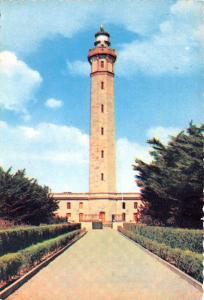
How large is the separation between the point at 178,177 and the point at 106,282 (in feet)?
36.6

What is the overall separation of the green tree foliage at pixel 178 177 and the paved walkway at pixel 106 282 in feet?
17.8

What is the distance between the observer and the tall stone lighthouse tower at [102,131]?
5884 centimetres

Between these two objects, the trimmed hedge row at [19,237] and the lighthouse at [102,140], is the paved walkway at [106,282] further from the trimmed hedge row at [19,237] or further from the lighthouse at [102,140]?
the lighthouse at [102,140]

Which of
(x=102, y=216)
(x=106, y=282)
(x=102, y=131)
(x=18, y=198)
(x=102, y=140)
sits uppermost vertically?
(x=102, y=131)

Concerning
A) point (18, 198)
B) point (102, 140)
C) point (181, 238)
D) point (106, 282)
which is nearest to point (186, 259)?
point (106, 282)

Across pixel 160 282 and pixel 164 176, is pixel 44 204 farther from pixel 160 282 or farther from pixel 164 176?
pixel 160 282

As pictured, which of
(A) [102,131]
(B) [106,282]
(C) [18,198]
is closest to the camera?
(B) [106,282]

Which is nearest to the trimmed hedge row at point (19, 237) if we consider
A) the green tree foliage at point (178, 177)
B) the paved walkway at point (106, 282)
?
the paved walkway at point (106, 282)

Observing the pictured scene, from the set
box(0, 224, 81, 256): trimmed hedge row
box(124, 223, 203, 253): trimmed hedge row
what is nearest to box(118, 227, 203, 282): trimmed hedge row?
box(124, 223, 203, 253): trimmed hedge row

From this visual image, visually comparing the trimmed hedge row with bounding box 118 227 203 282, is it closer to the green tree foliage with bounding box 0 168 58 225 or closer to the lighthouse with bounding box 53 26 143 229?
the green tree foliage with bounding box 0 168 58 225

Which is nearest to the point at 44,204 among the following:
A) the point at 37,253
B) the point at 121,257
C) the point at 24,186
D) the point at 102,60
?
the point at 24,186

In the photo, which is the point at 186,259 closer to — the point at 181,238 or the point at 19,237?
the point at 181,238

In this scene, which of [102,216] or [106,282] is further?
[102,216]

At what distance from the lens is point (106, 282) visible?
11.6 metres
